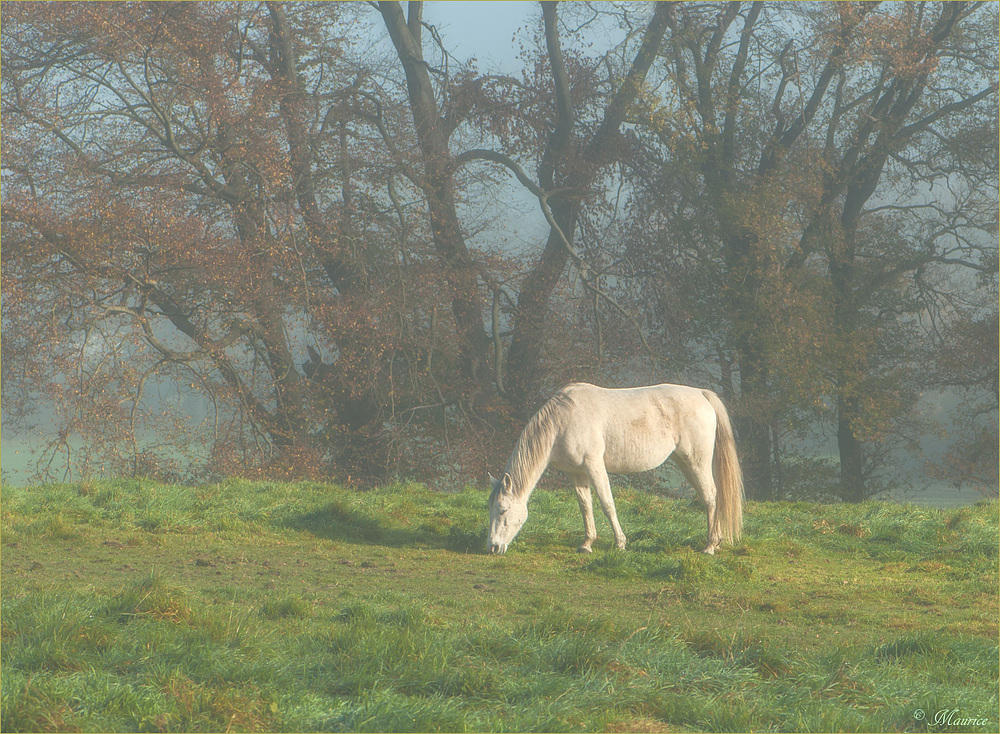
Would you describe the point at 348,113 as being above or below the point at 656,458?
above

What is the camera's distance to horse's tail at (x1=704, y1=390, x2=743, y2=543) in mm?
8797

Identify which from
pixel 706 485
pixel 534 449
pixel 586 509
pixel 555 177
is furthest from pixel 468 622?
pixel 555 177

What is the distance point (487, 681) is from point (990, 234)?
20.9 metres

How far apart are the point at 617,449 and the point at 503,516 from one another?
146 centimetres

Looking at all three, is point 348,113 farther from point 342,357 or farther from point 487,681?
point 487,681

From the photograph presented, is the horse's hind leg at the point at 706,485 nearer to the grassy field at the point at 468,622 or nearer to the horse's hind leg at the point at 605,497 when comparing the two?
the grassy field at the point at 468,622

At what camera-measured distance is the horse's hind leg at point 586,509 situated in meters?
8.70

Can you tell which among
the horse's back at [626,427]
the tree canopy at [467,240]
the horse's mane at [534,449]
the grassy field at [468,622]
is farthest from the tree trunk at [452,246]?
the horse's mane at [534,449]

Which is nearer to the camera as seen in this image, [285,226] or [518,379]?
[285,226]

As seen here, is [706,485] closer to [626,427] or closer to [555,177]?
[626,427]

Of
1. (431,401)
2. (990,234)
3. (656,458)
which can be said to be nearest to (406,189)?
(431,401)

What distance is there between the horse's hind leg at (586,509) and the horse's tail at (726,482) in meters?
1.30

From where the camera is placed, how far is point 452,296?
18.6 m

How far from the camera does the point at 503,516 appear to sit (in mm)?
8523
